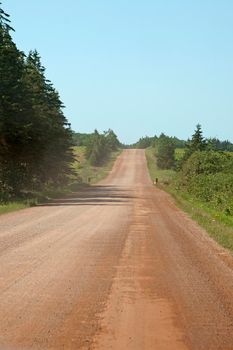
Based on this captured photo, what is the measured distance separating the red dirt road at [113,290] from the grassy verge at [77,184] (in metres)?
11.6

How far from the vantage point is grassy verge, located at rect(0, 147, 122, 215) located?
30.4m

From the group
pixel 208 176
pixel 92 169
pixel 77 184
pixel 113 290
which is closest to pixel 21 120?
pixel 208 176

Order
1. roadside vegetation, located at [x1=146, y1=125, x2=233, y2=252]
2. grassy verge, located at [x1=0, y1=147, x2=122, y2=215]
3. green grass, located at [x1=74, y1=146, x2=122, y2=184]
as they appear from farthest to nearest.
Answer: green grass, located at [x1=74, y1=146, x2=122, y2=184]
grassy verge, located at [x1=0, y1=147, x2=122, y2=215]
roadside vegetation, located at [x1=146, y1=125, x2=233, y2=252]

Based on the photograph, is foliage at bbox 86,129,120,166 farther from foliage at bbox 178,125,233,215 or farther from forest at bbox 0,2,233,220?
forest at bbox 0,2,233,220

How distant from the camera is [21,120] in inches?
1339

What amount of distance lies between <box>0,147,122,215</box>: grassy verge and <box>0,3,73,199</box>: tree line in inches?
55.7

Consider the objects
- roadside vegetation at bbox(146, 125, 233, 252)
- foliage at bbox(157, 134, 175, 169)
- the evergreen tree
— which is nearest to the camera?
roadside vegetation at bbox(146, 125, 233, 252)

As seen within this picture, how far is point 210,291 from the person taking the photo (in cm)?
949

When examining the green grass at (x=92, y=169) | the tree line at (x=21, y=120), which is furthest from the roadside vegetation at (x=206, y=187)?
the green grass at (x=92, y=169)

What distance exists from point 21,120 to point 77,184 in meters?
30.7

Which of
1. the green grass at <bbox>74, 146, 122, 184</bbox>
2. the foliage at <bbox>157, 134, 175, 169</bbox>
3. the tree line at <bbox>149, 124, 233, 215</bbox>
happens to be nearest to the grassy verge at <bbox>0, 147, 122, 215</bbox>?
the green grass at <bbox>74, 146, 122, 184</bbox>

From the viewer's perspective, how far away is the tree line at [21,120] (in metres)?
32.8

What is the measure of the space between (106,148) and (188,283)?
112 m

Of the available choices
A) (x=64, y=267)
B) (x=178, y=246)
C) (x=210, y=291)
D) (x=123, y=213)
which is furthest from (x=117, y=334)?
(x=123, y=213)
